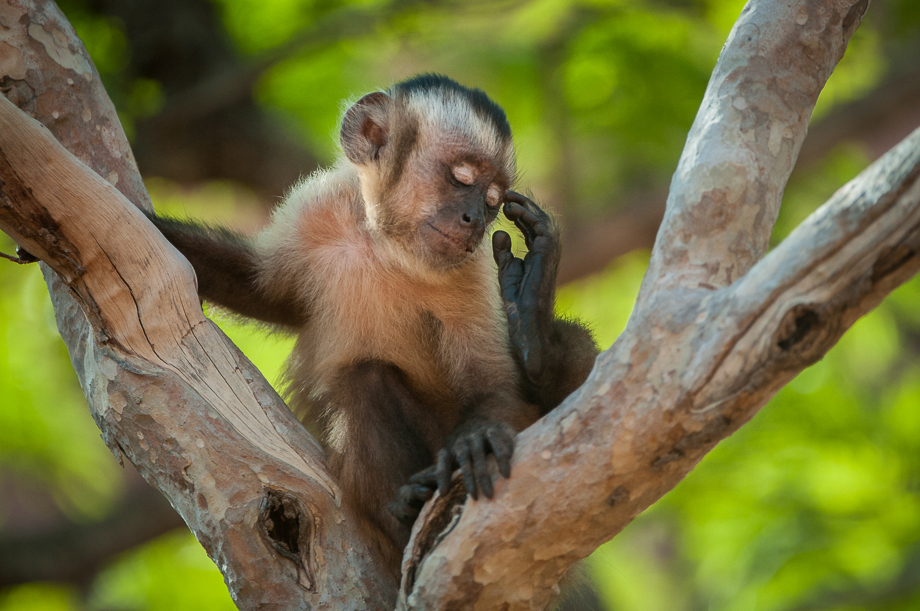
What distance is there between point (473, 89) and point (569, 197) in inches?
137

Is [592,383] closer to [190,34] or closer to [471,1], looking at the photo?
[471,1]

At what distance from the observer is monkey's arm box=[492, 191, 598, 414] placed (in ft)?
11.2

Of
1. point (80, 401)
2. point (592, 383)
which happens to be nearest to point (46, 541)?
point (80, 401)

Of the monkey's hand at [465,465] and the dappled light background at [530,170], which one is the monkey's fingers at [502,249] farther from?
the dappled light background at [530,170]

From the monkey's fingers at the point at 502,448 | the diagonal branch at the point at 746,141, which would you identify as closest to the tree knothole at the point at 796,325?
the diagonal branch at the point at 746,141

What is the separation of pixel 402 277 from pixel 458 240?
1.15ft

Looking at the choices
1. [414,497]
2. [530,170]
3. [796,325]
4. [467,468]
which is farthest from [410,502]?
[530,170]

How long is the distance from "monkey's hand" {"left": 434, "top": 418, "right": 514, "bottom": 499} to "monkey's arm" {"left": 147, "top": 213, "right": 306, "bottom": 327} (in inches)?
56.9

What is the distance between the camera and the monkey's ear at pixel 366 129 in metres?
4.35

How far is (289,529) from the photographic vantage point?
3.20m

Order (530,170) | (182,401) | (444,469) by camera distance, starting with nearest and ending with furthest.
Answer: (444,469) < (182,401) < (530,170)

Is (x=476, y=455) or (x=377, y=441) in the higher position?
(x=377, y=441)

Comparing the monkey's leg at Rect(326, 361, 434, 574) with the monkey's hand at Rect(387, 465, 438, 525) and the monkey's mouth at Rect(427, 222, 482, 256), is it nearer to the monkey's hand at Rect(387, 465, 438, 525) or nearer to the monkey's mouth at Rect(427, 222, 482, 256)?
the monkey's hand at Rect(387, 465, 438, 525)

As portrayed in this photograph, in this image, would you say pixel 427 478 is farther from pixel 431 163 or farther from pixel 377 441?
pixel 431 163
